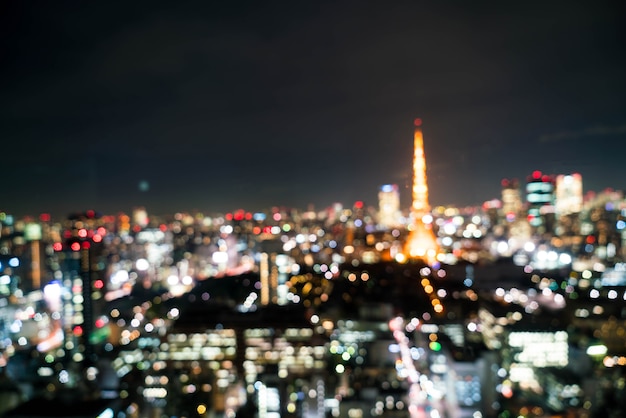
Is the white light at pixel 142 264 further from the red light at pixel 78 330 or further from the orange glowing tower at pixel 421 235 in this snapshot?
the orange glowing tower at pixel 421 235

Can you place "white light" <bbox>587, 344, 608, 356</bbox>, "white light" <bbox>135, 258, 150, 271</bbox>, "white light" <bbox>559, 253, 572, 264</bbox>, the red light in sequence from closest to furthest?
1. "white light" <bbox>587, 344, 608, 356</bbox>
2. the red light
3. "white light" <bbox>559, 253, 572, 264</bbox>
4. "white light" <bbox>135, 258, 150, 271</bbox>

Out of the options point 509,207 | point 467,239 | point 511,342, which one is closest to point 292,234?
point 467,239

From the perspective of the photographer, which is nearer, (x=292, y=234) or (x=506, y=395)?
(x=506, y=395)

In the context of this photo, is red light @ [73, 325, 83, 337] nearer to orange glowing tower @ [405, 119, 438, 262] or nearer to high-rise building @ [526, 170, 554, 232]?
orange glowing tower @ [405, 119, 438, 262]

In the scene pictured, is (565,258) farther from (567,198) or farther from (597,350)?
(597,350)

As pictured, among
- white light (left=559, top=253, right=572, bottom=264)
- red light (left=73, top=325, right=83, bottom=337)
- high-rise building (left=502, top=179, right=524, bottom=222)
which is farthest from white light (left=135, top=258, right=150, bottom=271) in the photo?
white light (left=559, top=253, right=572, bottom=264)

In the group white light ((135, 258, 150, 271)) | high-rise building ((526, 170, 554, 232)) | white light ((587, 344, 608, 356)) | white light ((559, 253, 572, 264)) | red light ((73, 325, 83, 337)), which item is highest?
high-rise building ((526, 170, 554, 232))

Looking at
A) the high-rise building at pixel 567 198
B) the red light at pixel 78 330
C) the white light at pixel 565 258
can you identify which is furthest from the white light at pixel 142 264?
the white light at pixel 565 258

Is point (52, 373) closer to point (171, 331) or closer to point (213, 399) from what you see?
point (171, 331)
